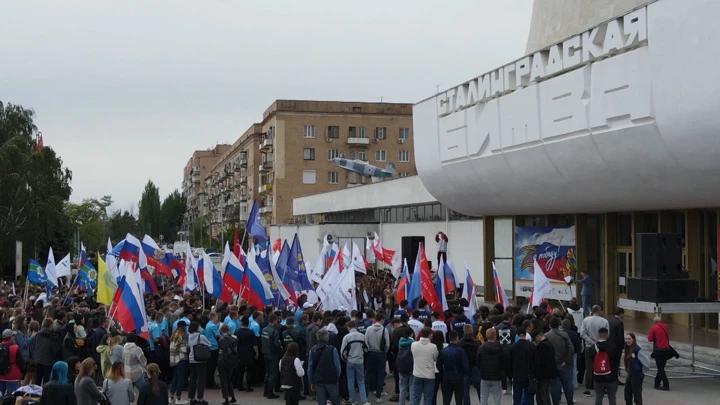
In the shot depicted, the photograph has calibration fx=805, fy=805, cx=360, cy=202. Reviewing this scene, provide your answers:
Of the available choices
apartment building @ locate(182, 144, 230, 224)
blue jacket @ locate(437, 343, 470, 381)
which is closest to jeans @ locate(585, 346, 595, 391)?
blue jacket @ locate(437, 343, 470, 381)

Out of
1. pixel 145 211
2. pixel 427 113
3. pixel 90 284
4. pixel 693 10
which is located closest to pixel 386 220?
pixel 427 113

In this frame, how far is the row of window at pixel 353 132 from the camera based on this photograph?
7244 cm

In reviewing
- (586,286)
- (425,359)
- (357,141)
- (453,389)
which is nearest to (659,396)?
(453,389)

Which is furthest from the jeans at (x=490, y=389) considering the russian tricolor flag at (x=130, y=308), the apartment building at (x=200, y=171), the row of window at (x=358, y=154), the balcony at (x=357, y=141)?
the apartment building at (x=200, y=171)

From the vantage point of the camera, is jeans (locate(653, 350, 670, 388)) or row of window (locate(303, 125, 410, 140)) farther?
row of window (locate(303, 125, 410, 140))

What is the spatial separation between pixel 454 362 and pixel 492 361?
1.94 feet

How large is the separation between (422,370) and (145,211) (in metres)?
133

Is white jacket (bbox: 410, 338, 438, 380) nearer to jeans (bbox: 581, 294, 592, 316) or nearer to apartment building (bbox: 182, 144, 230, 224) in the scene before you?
jeans (bbox: 581, 294, 592, 316)

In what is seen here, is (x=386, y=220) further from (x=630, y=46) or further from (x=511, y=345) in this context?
(x=511, y=345)

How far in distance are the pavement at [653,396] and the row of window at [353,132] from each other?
57.0m

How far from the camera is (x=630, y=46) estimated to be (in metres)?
19.7

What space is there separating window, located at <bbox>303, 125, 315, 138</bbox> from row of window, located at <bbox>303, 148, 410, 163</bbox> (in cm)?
126

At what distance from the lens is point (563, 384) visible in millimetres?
13609

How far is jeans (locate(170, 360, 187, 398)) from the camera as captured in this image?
48.0 ft
